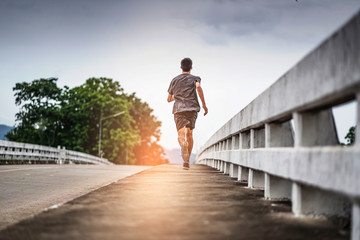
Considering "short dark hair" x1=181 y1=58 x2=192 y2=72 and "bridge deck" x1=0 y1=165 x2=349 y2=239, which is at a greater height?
"short dark hair" x1=181 y1=58 x2=192 y2=72

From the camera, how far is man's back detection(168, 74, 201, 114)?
8.47 meters

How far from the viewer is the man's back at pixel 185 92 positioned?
27.8 feet

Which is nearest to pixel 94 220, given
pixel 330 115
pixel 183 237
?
pixel 183 237

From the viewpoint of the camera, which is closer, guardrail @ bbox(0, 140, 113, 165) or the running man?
the running man

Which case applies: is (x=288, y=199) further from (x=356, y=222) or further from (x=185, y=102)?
(x=185, y=102)

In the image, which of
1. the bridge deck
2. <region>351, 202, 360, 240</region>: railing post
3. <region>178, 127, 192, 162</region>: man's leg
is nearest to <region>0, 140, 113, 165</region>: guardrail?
<region>178, 127, 192, 162</region>: man's leg

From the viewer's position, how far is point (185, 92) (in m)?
8.48

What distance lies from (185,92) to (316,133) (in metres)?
5.92

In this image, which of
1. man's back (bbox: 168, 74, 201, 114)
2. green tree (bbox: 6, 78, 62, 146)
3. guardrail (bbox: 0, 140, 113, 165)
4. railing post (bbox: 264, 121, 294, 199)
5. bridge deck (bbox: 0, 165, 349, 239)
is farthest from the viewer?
green tree (bbox: 6, 78, 62, 146)

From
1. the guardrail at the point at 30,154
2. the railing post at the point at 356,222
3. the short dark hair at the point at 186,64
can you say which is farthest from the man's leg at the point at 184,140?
the guardrail at the point at 30,154

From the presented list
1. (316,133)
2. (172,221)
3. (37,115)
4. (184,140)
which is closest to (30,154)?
(184,140)

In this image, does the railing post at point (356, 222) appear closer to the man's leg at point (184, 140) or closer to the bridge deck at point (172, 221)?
the bridge deck at point (172, 221)

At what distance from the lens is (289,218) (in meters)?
2.77

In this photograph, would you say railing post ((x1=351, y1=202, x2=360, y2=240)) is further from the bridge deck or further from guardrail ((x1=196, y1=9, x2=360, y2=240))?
the bridge deck
